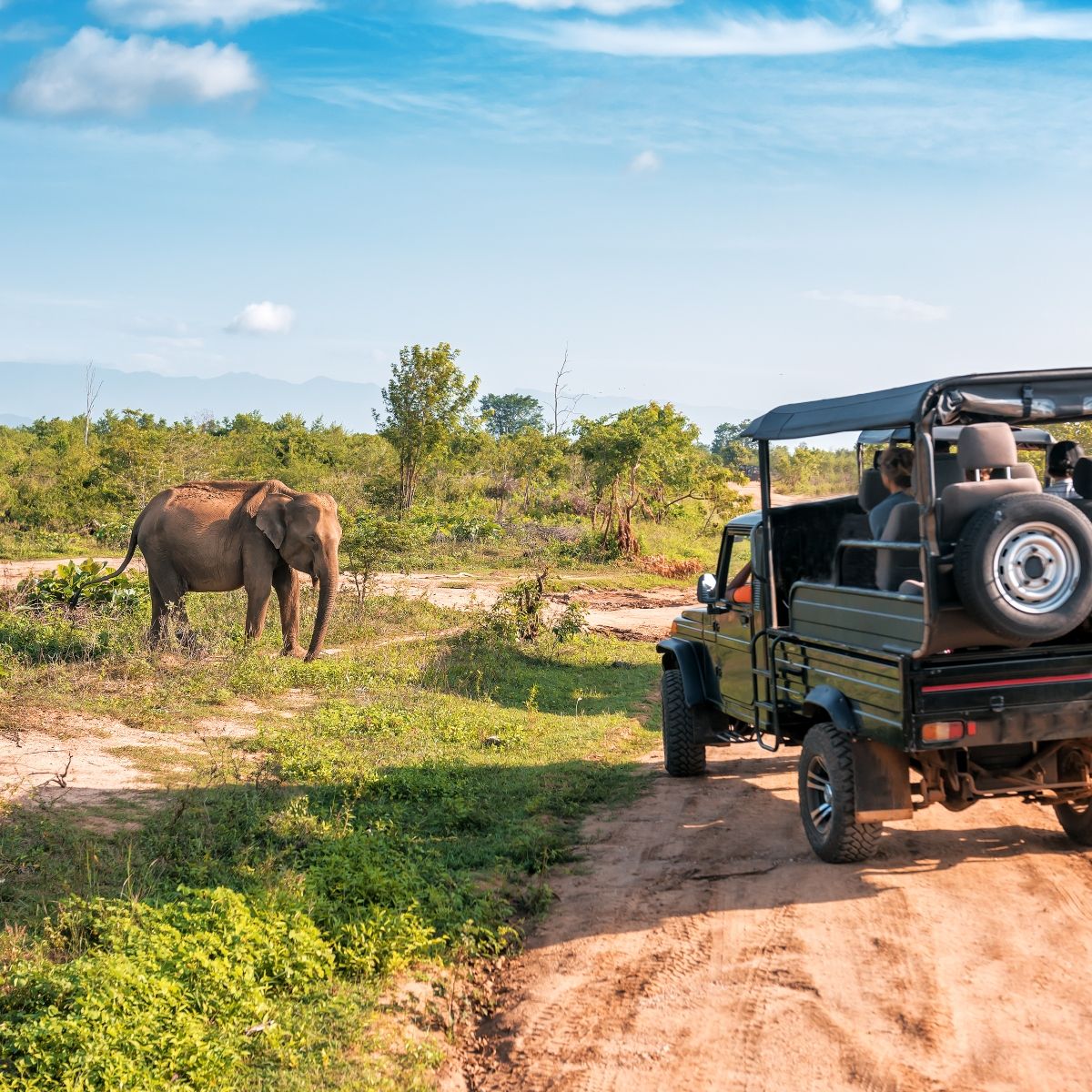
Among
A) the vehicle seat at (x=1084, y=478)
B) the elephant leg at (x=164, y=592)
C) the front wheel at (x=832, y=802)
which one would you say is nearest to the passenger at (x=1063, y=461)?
the vehicle seat at (x=1084, y=478)

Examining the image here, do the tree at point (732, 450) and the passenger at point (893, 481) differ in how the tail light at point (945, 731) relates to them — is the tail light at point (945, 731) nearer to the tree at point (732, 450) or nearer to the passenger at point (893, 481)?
the passenger at point (893, 481)

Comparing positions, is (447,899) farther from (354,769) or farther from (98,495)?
(98,495)

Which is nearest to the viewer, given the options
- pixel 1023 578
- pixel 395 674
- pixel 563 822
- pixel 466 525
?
pixel 1023 578

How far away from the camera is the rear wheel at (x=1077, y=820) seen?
693 centimetres

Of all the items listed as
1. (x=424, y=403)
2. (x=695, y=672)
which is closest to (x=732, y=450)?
(x=424, y=403)

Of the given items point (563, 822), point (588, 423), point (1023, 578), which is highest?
point (588, 423)

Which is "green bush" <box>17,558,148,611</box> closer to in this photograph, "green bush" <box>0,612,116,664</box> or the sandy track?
"green bush" <box>0,612,116,664</box>

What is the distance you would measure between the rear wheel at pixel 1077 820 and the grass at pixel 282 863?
3117 millimetres

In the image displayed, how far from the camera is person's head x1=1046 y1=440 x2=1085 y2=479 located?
752 cm

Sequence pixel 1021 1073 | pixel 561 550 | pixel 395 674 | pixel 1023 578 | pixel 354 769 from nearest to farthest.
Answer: pixel 1021 1073
pixel 1023 578
pixel 354 769
pixel 395 674
pixel 561 550

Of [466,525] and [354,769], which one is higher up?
[466,525]

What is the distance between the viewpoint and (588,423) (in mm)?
28109

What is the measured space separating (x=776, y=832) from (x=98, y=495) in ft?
86.6

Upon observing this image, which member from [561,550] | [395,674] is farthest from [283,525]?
[561,550]
